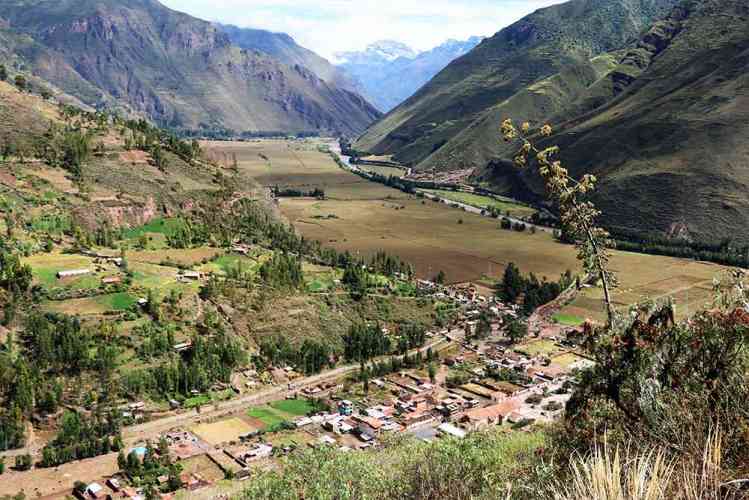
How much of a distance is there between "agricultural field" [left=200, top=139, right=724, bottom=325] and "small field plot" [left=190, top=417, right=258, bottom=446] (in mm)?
33212

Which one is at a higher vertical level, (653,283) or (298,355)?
(653,283)

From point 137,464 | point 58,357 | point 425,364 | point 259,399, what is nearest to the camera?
point 137,464

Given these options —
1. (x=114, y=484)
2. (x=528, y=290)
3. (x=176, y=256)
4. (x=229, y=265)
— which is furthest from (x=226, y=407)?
(x=528, y=290)

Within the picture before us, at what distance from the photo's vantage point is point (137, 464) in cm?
4941

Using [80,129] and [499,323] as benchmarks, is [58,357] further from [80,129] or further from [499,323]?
[80,129]

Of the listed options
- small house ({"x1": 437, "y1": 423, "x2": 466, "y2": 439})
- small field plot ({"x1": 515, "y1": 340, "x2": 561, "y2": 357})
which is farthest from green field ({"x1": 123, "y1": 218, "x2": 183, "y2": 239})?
small house ({"x1": 437, "y1": 423, "x2": 466, "y2": 439})

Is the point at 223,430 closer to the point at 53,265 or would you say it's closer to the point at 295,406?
the point at 295,406

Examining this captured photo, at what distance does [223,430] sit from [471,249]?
85.4 metres

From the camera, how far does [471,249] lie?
13450 centimetres

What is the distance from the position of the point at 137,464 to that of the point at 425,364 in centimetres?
3603

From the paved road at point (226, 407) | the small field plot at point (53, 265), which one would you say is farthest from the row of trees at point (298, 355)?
the small field plot at point (53, 265)

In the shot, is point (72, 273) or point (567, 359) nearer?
point (72, 273)

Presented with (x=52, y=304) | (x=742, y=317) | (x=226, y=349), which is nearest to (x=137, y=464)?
(x=226, y=349)

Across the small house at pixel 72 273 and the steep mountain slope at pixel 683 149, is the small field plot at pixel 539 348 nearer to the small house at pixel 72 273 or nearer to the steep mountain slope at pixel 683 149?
the small house at pixel 72 273
